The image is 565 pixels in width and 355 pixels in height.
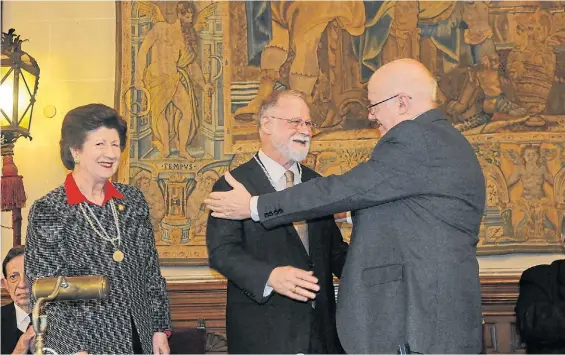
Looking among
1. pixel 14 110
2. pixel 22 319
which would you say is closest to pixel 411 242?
pixel 22 319

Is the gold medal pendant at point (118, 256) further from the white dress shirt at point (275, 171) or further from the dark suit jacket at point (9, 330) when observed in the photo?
the dark suit jacket at point (9, 330)

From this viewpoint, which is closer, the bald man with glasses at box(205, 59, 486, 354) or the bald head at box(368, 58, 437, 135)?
the bald man with glasses at box(205, 59, 486, 354)

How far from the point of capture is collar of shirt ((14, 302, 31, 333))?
17.5 feet

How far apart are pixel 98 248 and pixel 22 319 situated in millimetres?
1625

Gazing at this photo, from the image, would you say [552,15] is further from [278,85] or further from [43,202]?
[43,202]

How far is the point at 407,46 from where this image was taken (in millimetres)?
6250

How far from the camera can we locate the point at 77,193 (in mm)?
4113

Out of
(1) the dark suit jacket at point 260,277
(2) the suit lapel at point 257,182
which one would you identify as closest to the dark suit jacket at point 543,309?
(1) the dark suit jacket at point 260,277

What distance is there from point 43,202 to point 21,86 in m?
2.37

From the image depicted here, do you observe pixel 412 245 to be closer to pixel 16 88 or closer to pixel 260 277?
pixel 260 277

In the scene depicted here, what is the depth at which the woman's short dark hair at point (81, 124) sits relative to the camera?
4160 mm

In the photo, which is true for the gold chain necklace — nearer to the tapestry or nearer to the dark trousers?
the dark trousers

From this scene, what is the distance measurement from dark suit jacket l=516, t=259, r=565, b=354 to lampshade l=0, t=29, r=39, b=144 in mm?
3514

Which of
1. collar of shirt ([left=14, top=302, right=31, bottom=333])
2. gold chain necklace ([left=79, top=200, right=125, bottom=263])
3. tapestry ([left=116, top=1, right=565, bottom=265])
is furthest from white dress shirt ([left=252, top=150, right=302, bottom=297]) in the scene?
collar of shirt ([left=14, top=302, right=31, bottom=333])
